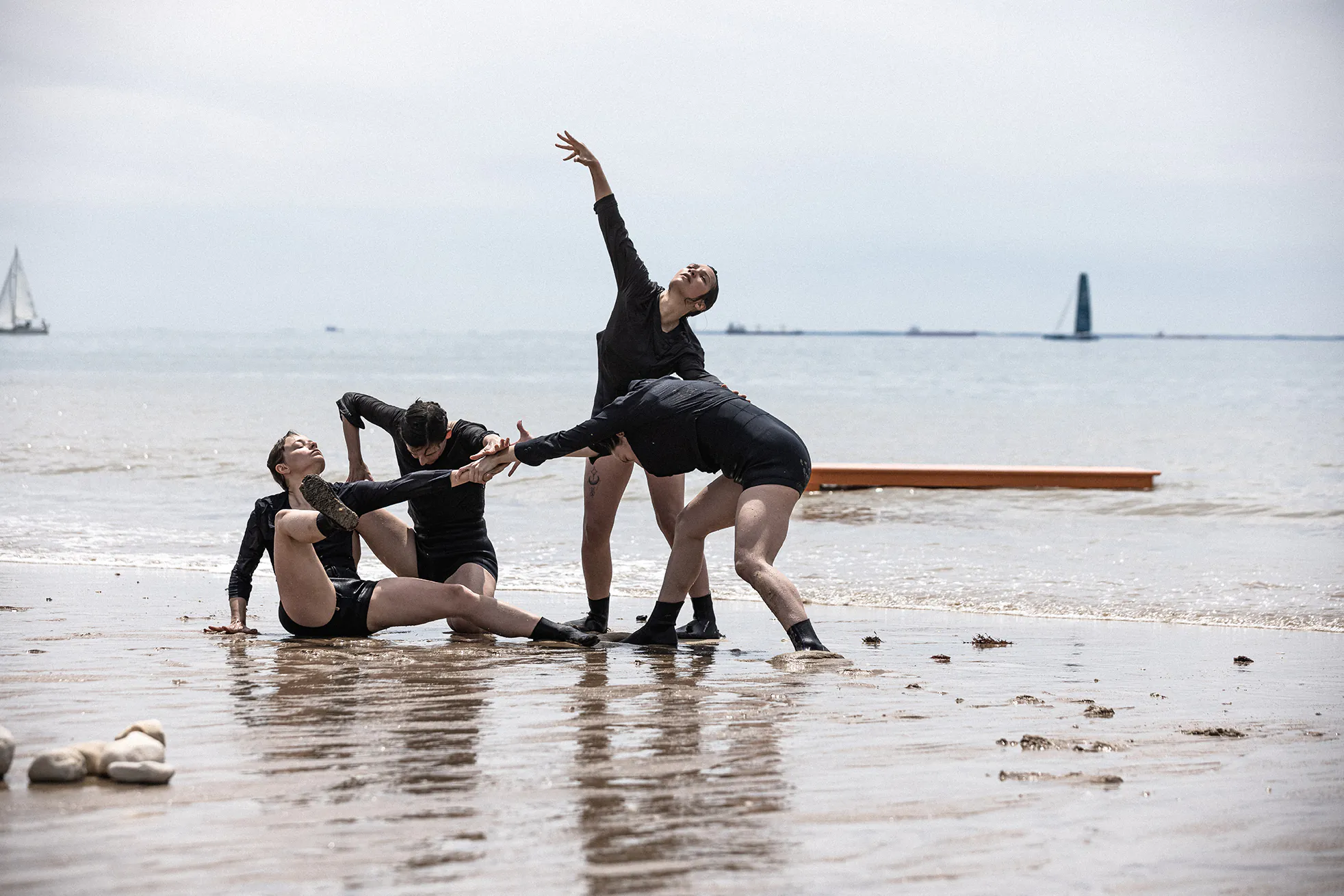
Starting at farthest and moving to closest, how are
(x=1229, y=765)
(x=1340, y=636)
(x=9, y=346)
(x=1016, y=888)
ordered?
(x=9, y=346)
(x=1340, y=636)
(x=1229, y=765)
(x=1016, y=888)

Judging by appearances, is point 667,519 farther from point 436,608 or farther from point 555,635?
point 436,608

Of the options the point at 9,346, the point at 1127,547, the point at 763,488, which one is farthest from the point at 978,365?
the point at 763,488

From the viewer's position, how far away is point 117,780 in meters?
3.29

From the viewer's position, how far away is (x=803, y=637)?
18.3ft

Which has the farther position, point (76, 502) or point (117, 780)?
point (76, 502)

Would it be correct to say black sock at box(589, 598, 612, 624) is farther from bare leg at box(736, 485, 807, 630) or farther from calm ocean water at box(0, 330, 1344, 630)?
calm ocean water at box(0, 330, 1344, 630)

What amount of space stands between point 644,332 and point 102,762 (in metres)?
3.34

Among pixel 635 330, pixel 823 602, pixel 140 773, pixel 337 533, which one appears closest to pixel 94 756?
pixel 140 773

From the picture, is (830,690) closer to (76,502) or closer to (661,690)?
(661,690)

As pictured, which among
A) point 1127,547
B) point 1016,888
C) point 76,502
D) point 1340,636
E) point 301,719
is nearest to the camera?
point 1016,888

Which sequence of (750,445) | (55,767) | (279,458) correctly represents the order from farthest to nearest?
(279,458) → (750,445) → (55,767)

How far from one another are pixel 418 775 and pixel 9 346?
112 meters

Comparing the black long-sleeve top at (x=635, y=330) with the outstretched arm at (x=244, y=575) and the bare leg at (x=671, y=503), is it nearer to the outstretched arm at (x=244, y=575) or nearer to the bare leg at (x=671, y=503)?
the bare leg at (x=671, y=503)

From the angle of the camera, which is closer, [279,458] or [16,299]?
[279,458]
